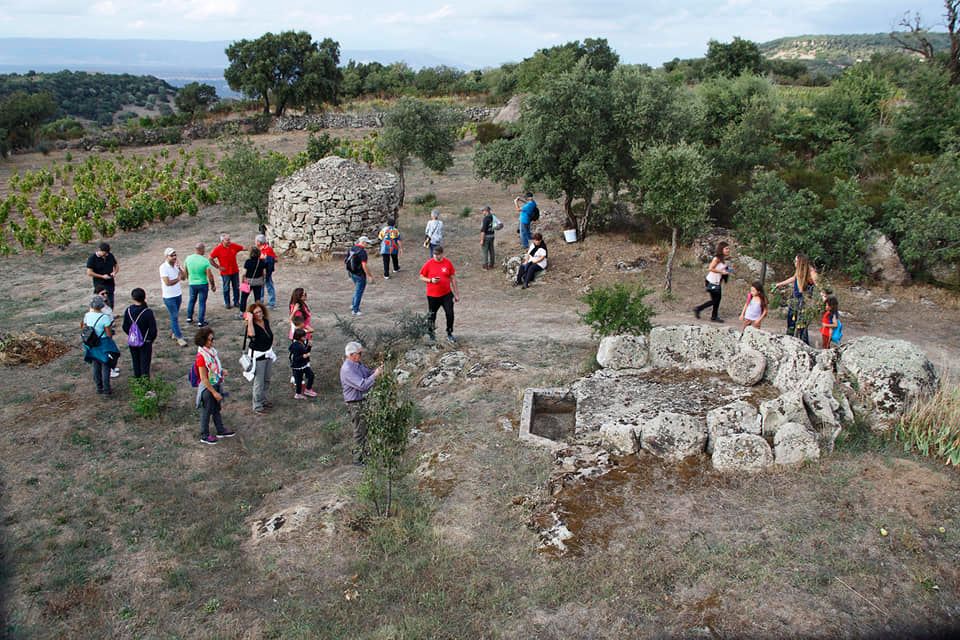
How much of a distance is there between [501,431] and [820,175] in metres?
14.5

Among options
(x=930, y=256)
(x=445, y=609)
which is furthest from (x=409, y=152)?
(x=445, y=609)

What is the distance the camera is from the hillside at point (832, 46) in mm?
94812

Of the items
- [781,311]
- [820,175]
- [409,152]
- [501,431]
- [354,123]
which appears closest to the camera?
[501,431]

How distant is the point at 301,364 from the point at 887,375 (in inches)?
303

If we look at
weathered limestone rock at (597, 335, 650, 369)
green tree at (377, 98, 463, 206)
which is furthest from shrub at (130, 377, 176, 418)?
green tree at (377, 98, 463, 206)

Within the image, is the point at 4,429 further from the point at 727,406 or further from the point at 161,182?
the point at 161,182

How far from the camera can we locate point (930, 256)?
1405 cm

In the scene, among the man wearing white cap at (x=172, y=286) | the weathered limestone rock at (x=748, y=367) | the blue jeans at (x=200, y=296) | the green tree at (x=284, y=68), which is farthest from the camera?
the green tree at (x=284, y=68)

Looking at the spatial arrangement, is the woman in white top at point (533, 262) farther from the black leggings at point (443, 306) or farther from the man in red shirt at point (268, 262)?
the man in red shirt at point (268, 262)

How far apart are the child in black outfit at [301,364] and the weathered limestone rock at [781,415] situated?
242 inches

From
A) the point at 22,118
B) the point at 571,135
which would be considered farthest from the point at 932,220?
the point at 22,118

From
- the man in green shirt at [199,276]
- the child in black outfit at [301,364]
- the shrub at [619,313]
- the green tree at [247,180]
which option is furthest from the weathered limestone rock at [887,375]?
the green tree at [247,180]

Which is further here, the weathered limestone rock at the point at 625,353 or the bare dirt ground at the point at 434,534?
the weathered limestone rock at the point at 625,353

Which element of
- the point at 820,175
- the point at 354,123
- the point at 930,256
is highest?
the point at 354,123
